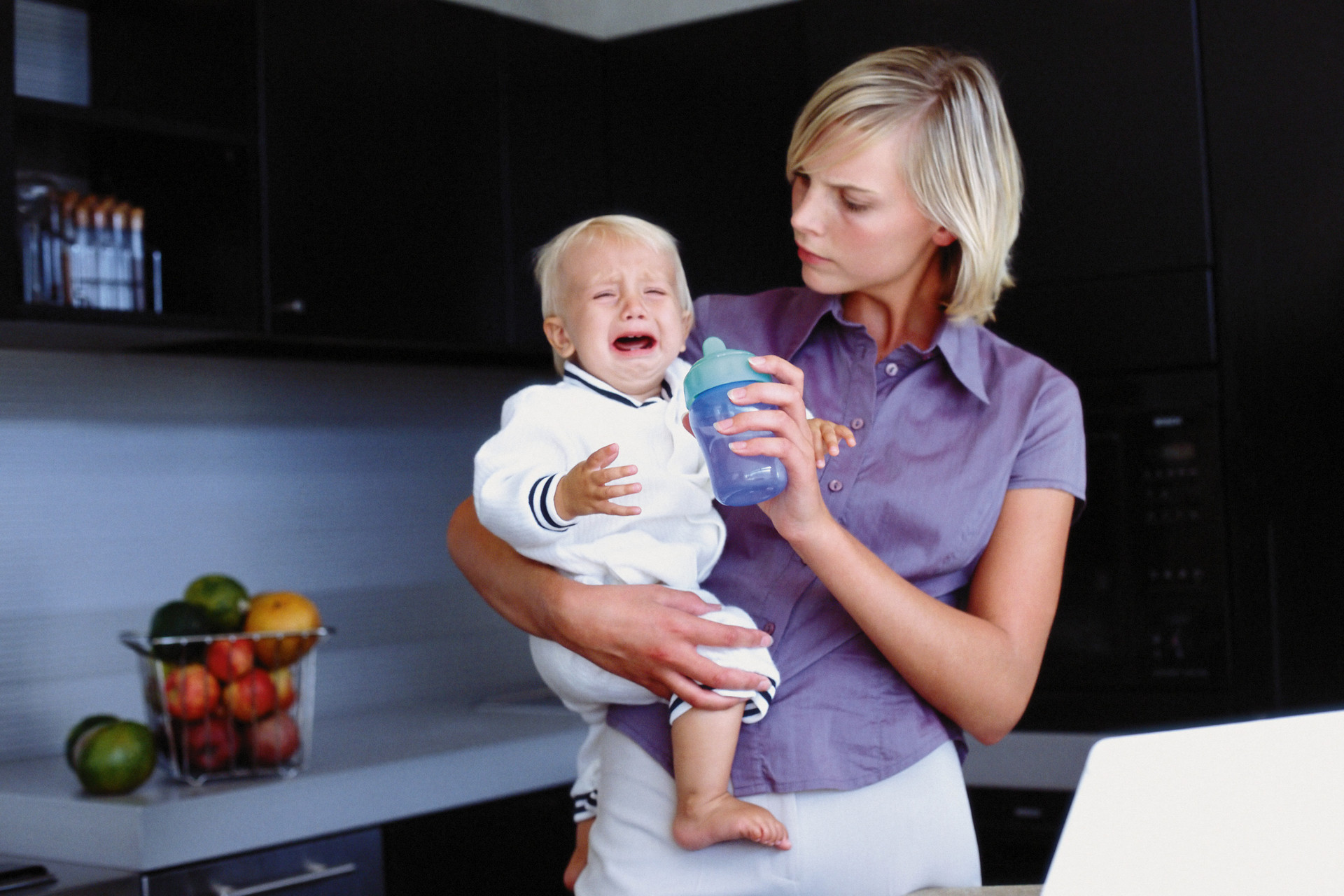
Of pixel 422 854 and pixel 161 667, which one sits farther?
pixel 422 854

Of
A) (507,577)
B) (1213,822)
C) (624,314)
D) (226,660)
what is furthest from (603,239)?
(226,660)

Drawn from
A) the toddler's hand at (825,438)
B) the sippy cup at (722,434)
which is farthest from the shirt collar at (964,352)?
the sippy cup at (722,434)

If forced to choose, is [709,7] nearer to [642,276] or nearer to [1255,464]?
[1255,464]

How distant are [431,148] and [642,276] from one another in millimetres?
1350

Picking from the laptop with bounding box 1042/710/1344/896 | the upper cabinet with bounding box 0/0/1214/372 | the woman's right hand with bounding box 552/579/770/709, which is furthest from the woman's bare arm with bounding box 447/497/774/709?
the upper cabinet with bounding box 0/0/1214/372

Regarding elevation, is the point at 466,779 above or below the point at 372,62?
below

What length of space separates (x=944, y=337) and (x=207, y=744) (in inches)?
50.4

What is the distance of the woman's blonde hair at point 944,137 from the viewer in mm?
1242

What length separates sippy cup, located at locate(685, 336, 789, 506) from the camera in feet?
3.30

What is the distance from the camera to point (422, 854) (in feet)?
7.02

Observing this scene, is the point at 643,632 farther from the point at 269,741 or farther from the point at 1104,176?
the point at 1104,176

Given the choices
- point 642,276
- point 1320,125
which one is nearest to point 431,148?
point 642,276

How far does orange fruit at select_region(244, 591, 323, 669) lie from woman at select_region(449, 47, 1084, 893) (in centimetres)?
85

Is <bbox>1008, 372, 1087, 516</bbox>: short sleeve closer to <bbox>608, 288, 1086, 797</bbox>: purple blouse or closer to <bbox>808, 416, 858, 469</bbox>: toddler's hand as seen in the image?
<bbox>608, 288, 1086, 797</bbox>: purple blouse
